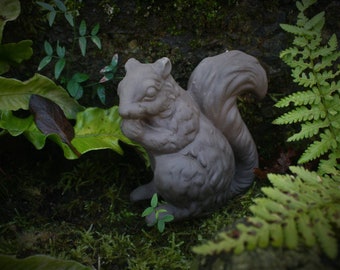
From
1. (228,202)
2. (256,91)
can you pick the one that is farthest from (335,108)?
(228,202)

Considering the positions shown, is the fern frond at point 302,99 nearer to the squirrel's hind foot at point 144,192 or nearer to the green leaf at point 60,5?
the squirrel's hind foot at point 144,192

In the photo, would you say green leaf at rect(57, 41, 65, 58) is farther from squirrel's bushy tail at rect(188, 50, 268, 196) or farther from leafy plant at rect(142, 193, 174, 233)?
leafy plant at rect(142, 193, 174, 233)

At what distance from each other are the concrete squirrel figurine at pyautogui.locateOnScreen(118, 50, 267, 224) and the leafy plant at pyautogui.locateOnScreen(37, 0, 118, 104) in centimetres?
39

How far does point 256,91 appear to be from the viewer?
6.66ft

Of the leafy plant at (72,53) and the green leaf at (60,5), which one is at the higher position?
the green leaf at (60,5)

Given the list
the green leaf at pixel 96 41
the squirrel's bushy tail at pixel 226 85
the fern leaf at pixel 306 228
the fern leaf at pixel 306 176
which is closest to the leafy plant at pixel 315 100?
the squirrel's bushy tail at pixel 226 85

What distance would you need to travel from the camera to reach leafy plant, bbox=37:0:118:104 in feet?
6.93

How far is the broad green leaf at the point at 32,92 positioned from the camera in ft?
7.00

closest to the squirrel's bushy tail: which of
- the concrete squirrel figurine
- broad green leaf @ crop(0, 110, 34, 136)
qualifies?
the concrete squirrel figurine

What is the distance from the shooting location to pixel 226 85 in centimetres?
194

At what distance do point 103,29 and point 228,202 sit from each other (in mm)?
1035

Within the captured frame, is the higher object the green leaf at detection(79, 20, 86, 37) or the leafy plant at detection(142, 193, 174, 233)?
the green leaf at detection(79, 20, 86, 37)

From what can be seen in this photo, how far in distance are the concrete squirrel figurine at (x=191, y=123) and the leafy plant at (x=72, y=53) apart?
0.39 metres

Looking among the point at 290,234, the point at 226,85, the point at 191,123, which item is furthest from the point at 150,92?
the point at 290,234
